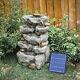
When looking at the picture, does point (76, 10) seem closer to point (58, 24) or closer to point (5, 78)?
point (58, 24)

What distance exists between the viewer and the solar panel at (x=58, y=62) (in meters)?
6.22

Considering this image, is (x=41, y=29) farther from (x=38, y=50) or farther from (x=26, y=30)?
(x=38, y=50)

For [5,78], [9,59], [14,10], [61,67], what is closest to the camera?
[5,78]

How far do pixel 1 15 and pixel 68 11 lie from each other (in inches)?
59.3

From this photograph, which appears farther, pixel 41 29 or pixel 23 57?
pixel 23 57

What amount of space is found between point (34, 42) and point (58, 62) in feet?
1.98

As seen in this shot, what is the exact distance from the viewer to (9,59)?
6.63 meters

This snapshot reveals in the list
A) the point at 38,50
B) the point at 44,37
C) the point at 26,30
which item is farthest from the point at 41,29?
the point at 38,50

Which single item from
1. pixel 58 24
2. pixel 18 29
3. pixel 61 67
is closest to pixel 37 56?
pixel 61 67

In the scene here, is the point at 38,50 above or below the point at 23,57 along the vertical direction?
above

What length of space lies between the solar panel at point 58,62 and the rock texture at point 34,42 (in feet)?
0.57

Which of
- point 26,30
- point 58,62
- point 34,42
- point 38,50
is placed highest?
point 26,30

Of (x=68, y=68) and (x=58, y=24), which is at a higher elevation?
(x=58, y=24)

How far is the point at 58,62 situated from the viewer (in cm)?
628
